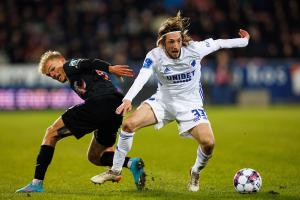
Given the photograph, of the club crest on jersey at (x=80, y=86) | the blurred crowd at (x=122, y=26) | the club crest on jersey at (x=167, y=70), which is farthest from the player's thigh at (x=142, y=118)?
the blurred crowd at (x=122, y=26)

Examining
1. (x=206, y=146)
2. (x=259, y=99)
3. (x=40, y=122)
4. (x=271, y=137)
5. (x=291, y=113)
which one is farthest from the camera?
(x=259, y=99)

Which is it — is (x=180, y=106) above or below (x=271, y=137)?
above

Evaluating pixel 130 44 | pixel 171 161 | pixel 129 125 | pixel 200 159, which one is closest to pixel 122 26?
pixel 130 44

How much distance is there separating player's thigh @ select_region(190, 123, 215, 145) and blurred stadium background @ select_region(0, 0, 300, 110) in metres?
14.1

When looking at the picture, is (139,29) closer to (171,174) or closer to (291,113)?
(291,113)

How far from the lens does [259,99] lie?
2330 cm

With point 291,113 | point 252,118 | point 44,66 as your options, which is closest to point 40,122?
point 252,118

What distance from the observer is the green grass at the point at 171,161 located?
7684mm

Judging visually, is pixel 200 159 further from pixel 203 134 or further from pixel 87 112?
pixel 87 112

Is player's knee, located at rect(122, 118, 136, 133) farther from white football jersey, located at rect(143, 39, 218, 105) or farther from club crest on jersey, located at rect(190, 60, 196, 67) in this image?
club crest on jersey, located at rect(190, 60, 196, 67)

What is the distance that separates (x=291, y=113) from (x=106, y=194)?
43.8ft

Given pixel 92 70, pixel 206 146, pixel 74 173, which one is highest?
pixel 92 70

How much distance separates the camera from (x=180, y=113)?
25.7ft

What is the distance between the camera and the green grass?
7.68 metres
